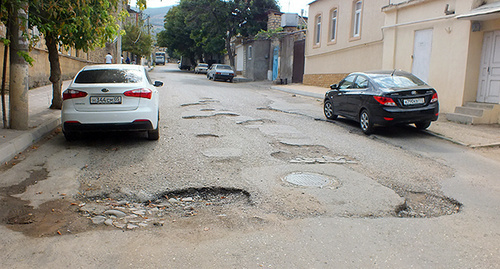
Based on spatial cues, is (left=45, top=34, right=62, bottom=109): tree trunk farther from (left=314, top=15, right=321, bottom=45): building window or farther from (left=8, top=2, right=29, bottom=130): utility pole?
(left=314, top=15, right=321, bottom=45): building window

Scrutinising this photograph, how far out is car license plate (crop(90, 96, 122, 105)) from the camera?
282 inches

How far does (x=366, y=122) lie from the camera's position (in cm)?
964

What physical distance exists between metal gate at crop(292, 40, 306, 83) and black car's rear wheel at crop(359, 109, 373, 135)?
65.0 feet

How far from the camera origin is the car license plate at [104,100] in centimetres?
717

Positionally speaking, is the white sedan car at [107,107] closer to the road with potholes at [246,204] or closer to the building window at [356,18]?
the road with potholes at [246,204]

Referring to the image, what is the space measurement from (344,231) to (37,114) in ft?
30.1

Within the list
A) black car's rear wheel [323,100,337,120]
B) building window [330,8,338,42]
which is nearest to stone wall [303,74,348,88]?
building window [330,8,338,42]

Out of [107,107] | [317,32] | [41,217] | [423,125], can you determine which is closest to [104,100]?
[107,107]

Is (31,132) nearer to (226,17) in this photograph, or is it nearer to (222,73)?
(222,73)

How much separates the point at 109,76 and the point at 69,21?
1782 mm

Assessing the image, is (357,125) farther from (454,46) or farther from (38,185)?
(38,185)

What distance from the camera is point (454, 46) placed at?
40.2 feet

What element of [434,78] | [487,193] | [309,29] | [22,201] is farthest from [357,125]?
[309,29]

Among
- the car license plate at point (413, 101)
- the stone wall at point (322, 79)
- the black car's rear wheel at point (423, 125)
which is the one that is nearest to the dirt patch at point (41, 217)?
the car license plate at point (413, 101)
